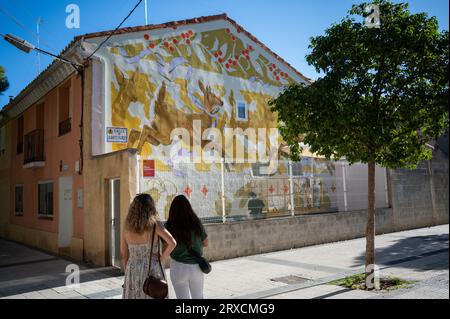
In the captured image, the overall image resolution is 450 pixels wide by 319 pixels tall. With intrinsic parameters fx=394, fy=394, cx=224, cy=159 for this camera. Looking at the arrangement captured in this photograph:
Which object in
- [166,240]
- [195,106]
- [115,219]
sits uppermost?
[195,106]

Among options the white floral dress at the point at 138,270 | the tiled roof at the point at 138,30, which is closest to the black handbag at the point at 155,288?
the white floral dress at the point at 138,270

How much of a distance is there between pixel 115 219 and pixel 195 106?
15.2 ft

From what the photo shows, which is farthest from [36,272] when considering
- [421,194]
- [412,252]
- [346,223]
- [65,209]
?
[421,194]

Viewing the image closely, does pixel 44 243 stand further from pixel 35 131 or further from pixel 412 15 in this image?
pixel 412 15

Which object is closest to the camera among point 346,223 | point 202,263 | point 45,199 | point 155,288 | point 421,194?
point 155,288

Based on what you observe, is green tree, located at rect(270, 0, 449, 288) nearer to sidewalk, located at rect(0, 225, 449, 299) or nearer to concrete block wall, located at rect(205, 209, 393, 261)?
sidewalk, located at rect(0, 225, 449, 299)

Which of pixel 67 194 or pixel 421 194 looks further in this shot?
pixel 421 194

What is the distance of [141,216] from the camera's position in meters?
4.22

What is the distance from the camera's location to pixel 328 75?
6.98m

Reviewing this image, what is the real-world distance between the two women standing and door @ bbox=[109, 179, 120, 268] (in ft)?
16.6

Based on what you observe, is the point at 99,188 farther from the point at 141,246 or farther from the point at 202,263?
the point at 202,263
